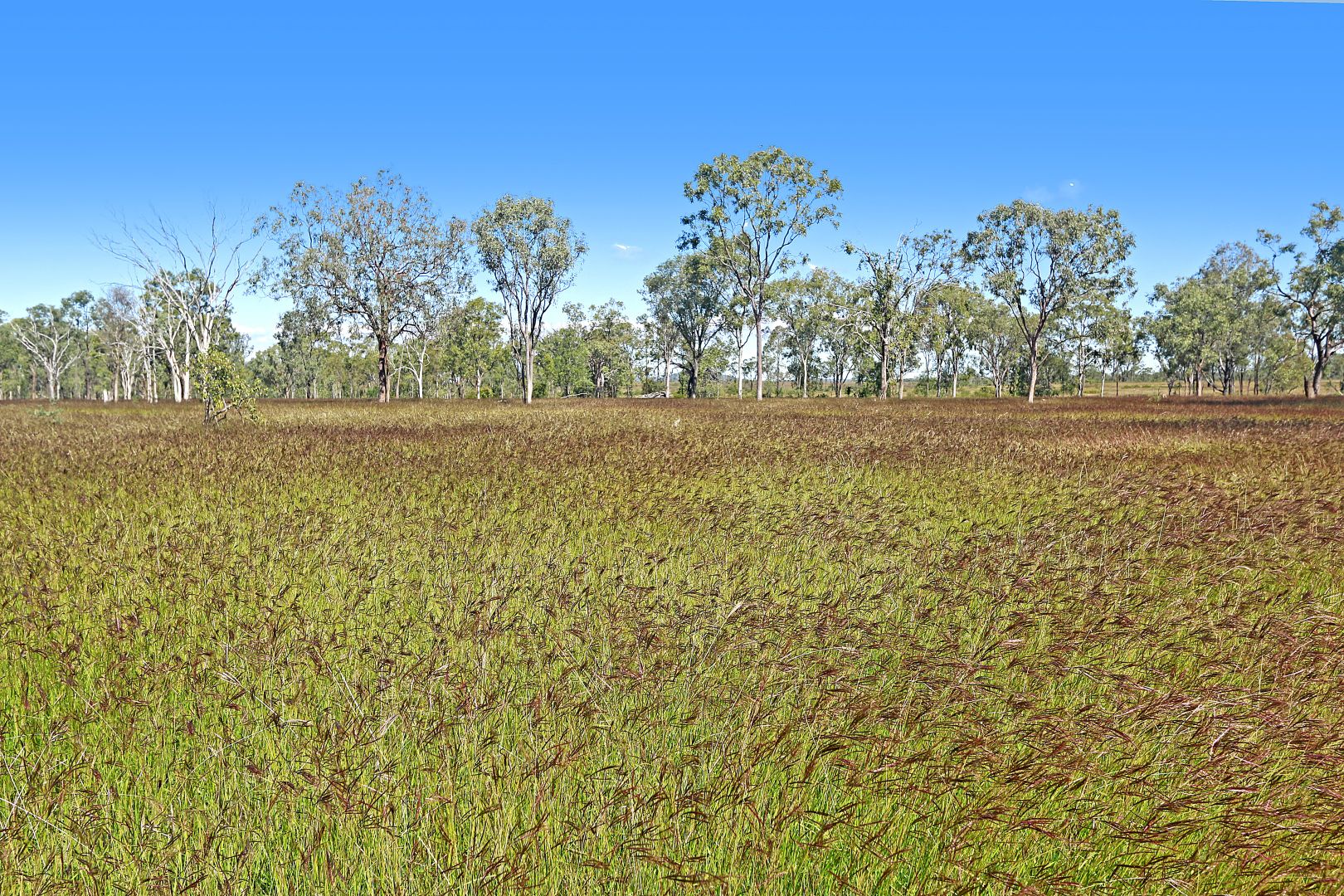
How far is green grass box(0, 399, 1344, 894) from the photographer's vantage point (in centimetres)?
186

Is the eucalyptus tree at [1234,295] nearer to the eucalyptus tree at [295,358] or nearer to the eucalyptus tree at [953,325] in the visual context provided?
the eucalyptus tree at [953,325]

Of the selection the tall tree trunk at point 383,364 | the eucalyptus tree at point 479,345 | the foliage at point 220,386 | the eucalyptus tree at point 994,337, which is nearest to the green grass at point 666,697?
the foliage at point 220,386

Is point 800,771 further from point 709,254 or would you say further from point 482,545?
point 709,254

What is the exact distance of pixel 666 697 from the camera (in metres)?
2.75

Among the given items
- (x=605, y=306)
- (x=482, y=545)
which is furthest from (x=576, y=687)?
(x=605, y=306)

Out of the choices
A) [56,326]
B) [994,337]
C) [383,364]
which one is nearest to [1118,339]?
[994,337]

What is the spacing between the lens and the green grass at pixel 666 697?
1863mm

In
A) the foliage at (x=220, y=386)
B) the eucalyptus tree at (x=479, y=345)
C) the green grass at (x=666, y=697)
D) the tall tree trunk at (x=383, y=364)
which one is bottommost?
the green grass at (x=666, y=697)

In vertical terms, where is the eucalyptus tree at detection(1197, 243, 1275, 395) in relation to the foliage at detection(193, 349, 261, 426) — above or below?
above

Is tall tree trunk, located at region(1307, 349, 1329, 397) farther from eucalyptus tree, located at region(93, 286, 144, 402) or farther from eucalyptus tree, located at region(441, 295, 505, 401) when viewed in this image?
eucalyptus tree, located at region(93, 286, 144, 402)

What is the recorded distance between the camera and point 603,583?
13.7ft

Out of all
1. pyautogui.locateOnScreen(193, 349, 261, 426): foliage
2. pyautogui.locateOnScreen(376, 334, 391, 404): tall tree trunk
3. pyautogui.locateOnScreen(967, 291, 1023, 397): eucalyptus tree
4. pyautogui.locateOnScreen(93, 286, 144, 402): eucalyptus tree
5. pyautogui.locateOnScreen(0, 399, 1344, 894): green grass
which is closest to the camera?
pyautogui.locateOnScreen(0, 399, 1344, 894): green grass

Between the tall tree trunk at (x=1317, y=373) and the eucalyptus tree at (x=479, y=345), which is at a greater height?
the eucalyptus tree at (x=479, y=345)

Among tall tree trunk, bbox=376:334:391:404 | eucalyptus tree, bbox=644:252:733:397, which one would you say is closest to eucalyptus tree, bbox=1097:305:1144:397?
eucalyptus tree, bbox=644:252:733:397
